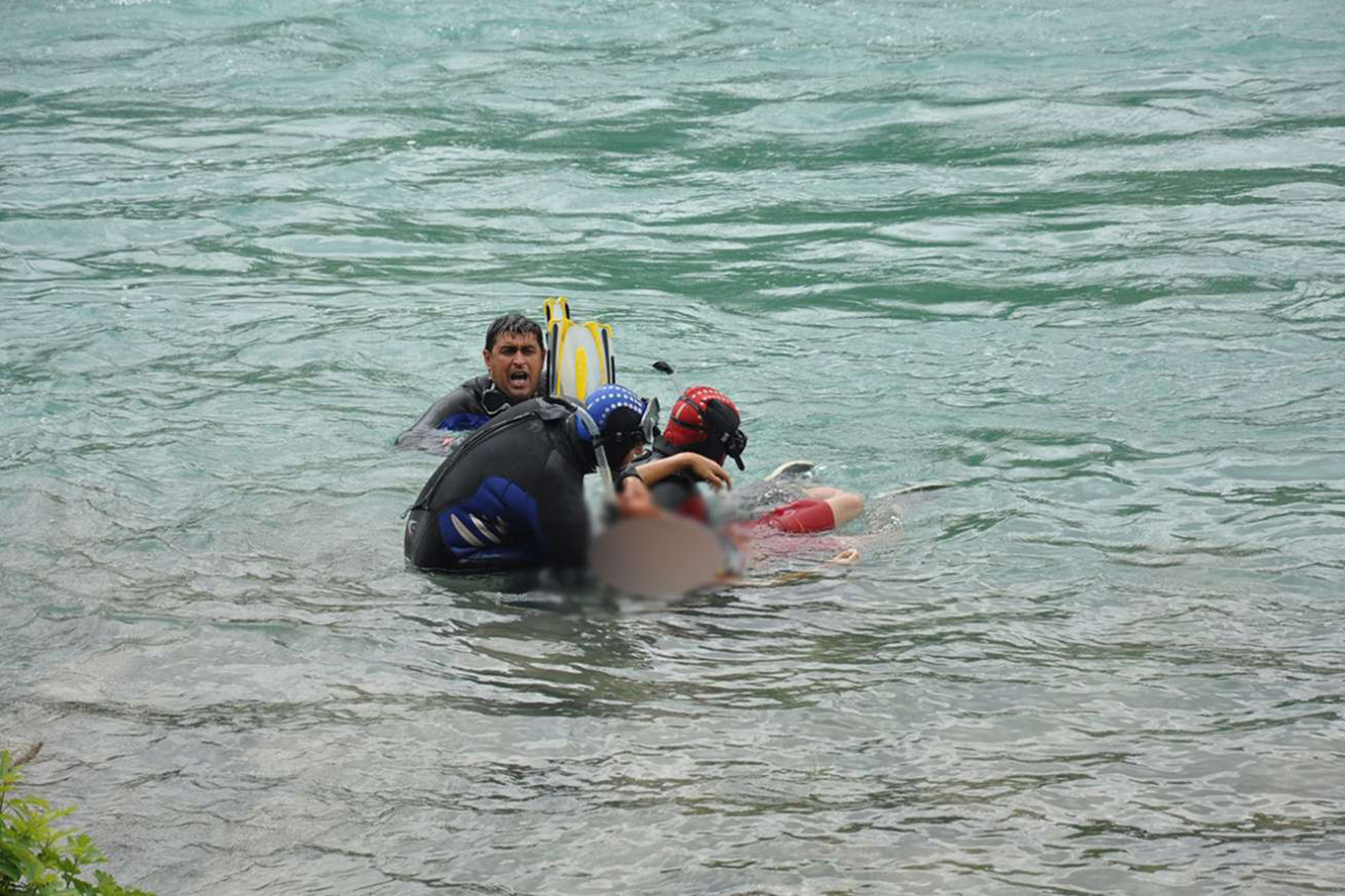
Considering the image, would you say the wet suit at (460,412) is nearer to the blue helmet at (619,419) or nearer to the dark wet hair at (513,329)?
the dark wet hair at (513,329)

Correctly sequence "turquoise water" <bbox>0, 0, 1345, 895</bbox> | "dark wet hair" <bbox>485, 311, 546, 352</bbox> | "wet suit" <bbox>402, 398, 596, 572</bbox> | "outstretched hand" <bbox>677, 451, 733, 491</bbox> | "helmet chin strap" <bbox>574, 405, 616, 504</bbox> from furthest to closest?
1. "dark wet hair" <bbox>485, 311, 546, 352</bbox>
2. "wet suit" <bbox>402, 398, 596, 572</bbox>
3. "outstretched hand" <bbox>677, 451, 733, 491</bbox>
4. "turquoise water" <bbox>0, 0, 1345, 895</bbox>
5. "helmet chin strap" <bbox>574, 405, 616, 504</bbox>

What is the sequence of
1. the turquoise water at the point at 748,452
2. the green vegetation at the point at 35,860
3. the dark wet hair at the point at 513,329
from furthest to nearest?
1. the dark wet hair at the point at 513,329
2. the turquoise water at the point at 748,452
3. the green vegetation at the point at 35,860

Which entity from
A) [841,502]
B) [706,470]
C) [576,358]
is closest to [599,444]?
[706,470]

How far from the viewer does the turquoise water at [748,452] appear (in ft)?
16.4

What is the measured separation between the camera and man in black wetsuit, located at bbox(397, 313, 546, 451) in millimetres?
8859

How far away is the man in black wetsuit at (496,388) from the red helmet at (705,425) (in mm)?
2134

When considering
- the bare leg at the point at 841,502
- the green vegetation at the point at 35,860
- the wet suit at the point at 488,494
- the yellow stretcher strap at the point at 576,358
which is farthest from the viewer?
the yellow stretcher strap at the point at 576,358

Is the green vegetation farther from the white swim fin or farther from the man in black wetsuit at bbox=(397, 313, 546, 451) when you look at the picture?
the man in black wetsuit at bbox=(397, 313, 546, 451)

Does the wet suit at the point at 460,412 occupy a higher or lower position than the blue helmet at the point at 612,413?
lower

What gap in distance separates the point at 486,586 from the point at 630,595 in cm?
569

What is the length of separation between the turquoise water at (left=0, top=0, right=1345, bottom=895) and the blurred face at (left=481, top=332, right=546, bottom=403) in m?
0.70

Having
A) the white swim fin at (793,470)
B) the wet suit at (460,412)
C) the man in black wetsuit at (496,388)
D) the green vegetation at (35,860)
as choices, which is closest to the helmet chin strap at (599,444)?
the green vegetation at (35,860)

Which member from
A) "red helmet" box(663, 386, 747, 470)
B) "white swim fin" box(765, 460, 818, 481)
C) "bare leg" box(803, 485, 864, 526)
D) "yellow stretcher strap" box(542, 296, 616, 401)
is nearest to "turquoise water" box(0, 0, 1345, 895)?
"bare leg" box(803, 485, 864, 526)

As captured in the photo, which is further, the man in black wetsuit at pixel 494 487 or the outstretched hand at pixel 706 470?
the man in black wetsuit at pixel 494 487
